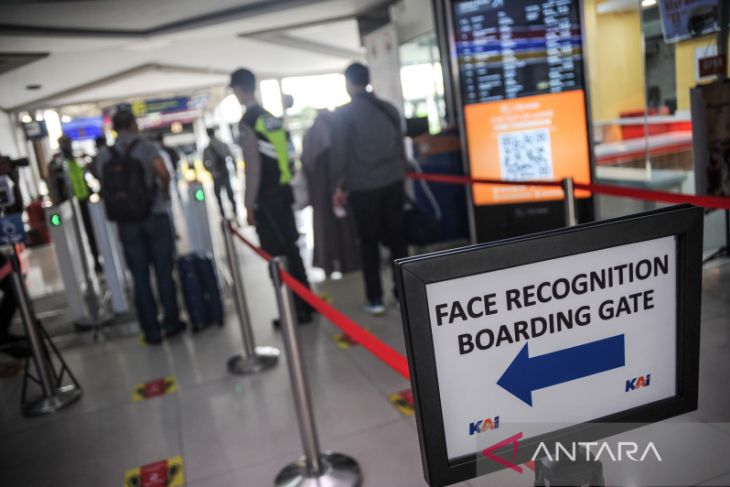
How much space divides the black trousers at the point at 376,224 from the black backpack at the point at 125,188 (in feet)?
4.58

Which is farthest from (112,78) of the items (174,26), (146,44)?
(174,26)

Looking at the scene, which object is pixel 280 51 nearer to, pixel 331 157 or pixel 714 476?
pixel 331 157

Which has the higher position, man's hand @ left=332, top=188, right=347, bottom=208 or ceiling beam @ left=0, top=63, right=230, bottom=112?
ceiling beam @ left=0, top=63, right=230, bottom=112

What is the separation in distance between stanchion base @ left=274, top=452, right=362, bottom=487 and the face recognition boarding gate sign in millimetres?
1436

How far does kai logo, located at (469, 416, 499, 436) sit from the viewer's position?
986 mm

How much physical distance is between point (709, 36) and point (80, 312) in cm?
505

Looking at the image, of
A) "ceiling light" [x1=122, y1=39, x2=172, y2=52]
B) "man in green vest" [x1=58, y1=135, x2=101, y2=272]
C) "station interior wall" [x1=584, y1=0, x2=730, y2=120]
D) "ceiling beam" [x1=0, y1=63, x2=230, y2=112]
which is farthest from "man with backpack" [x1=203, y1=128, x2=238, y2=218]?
"ceiling beam" [x1=0, y1=63, x2=230, y2=112]

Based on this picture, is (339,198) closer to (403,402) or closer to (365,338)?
(403,402)

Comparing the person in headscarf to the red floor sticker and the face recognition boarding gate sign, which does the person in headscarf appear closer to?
the red floor sticker

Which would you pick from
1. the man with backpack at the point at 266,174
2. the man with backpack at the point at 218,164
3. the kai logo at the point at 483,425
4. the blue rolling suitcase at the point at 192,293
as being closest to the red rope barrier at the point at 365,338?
the kai logo at the point at 483,425

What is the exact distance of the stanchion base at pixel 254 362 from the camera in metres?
3.55

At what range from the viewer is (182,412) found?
10.3ft

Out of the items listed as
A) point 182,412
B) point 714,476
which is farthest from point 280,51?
point 714,476

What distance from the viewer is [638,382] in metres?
1.07
